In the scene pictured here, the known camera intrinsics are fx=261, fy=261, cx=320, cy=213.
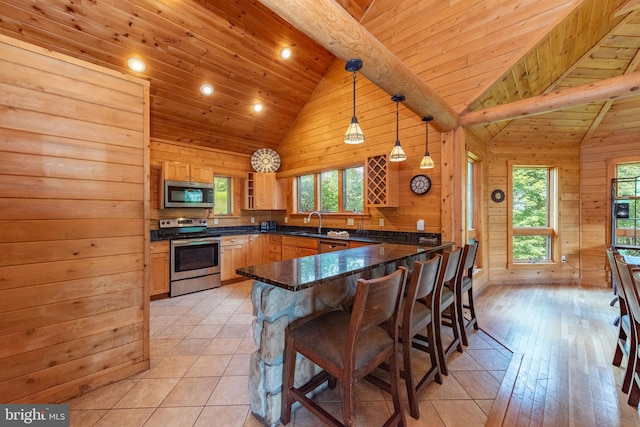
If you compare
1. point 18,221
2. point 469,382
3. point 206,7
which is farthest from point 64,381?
point 206,7

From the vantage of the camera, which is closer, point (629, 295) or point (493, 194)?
point (629, 295)

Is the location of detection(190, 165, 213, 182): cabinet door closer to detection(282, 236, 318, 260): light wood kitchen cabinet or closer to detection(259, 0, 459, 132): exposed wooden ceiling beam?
detection(282, 236, 318, 260): light wood kitchen cabinet

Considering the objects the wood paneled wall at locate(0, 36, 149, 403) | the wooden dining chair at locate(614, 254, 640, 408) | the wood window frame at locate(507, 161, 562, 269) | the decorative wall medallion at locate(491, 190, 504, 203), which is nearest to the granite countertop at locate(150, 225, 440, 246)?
the wooden dining chair at locate(614, 254, 640, 408)

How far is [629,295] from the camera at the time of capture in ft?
5.80

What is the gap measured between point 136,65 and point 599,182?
24.7 feet

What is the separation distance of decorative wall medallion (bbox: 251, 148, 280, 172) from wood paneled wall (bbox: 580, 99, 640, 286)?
5834 mm

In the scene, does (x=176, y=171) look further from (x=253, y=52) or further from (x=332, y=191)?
(x=332, y=191)

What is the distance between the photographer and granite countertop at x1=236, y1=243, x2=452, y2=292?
142 centimetres

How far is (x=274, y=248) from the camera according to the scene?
5.04 meters

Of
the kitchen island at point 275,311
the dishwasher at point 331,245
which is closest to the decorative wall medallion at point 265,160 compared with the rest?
the dishwasher at point 331,245

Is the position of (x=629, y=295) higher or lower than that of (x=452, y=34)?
lower

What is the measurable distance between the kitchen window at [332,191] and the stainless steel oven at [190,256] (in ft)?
6.15

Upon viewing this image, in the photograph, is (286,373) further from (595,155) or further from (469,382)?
(595,155)

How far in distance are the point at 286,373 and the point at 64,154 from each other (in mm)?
2094
